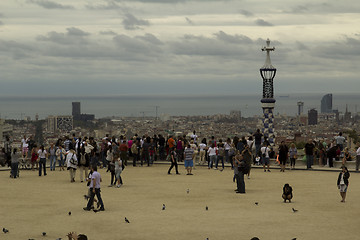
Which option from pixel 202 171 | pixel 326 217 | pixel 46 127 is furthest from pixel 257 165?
pixel 46 127

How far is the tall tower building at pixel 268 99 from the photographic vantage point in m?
38.5

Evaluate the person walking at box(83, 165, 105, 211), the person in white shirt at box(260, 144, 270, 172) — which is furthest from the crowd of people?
the person walking at box(83, 165, 105, 211)

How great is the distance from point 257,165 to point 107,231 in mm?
15622

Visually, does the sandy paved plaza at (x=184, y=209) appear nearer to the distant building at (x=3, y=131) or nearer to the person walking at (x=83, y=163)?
the person walking at (x=83, y=163)

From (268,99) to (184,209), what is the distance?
19.8 meters

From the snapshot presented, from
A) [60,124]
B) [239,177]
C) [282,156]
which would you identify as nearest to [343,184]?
[239,177]

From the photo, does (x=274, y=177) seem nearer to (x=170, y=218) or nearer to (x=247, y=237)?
(x=170, y=218)

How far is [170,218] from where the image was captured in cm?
Answer: 1859

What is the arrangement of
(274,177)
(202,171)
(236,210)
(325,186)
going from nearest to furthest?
1. (236,210)
2. (325,186)
3. (274,177)
4. (202,171)

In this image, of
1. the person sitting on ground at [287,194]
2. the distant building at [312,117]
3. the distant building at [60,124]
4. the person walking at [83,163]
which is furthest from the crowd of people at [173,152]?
the distant building at [312,117]

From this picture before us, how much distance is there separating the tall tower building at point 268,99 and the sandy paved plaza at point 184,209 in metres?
10.3

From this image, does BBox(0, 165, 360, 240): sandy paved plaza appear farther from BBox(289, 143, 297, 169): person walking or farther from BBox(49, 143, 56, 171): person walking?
BBox(289, 143, 297, 169): person walking

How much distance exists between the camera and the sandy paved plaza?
1686cm

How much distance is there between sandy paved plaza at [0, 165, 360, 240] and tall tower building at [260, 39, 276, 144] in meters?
10.3
